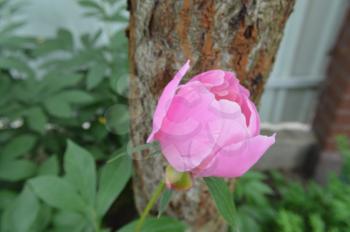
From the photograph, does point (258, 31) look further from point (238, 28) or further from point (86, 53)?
point (86, 53)

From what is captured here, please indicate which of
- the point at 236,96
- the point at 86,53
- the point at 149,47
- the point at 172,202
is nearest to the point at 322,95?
the point at 86,53

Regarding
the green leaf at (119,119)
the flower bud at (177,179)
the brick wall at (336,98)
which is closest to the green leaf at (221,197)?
the flower bud at (177,179)

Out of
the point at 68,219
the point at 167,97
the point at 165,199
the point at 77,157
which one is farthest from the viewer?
the point at 68,219

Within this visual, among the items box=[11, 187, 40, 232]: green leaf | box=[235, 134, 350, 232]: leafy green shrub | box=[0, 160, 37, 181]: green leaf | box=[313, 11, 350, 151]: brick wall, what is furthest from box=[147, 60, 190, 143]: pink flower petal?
box=[313, 11, 350, 151]: brick wall

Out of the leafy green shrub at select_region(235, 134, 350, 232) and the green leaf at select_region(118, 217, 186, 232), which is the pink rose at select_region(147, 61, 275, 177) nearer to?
the green leaf at select_region(118, 217, 186, 232)

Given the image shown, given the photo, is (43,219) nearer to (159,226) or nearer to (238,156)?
(159,226)

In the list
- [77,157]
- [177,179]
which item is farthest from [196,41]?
[77,157]
